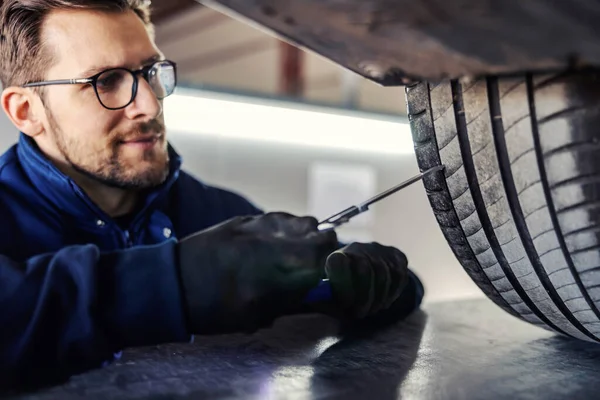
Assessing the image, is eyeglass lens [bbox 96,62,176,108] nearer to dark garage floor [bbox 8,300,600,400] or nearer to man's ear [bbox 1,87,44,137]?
man's ear [bbox 1,87,44,137]

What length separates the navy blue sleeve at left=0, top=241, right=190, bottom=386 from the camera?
503 mm

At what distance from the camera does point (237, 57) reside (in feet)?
18.2

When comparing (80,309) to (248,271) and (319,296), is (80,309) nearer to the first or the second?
(248,271)

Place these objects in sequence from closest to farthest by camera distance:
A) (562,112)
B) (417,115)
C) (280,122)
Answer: (562,112)
(417,115)
(280,122)

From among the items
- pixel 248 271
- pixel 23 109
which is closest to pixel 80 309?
pixel 248 271

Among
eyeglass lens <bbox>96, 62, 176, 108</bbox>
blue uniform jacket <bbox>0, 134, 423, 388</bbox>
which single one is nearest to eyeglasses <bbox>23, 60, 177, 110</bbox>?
eyeglass lens <bbox>96, 62, 176, 108</bbox>

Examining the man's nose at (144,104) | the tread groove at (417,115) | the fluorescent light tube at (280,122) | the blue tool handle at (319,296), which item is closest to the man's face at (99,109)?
the man's nose at (144,104)

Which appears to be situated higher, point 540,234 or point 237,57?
point 237,57

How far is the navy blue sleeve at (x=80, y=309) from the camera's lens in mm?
503

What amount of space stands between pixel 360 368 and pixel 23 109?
677 millimetres

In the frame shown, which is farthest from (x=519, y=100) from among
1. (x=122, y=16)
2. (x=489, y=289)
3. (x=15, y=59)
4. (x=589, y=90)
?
(x=15, y=59)

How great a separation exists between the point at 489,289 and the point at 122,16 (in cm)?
65

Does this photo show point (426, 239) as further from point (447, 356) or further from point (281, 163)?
point (447, 356)

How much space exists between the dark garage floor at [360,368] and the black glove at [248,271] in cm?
6
